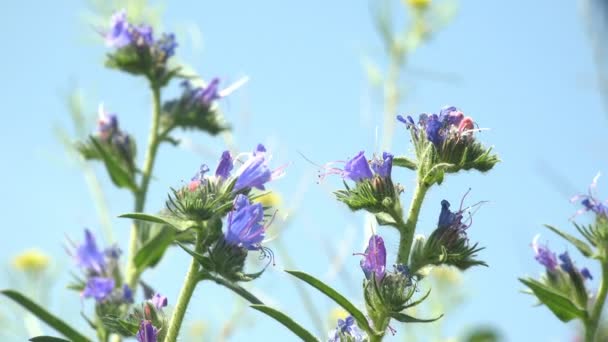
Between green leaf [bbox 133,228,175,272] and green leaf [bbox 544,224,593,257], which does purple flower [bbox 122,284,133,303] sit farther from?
green leaf [bbox 544,224,593,257]

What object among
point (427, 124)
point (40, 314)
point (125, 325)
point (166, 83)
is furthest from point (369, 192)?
point (166, 83)

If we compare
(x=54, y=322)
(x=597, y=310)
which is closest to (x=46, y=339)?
(x=54, y=322)

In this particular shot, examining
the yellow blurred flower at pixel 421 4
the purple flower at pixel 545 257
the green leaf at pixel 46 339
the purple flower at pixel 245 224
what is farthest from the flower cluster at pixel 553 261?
the yellow blurred flower at pixel 421 4

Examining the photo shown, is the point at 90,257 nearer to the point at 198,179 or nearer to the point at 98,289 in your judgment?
the point at 98,289

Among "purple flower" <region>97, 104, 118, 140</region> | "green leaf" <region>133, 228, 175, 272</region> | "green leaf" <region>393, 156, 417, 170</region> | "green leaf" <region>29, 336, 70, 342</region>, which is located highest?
"purple flower" <region>97, 104, 118, 140</region>

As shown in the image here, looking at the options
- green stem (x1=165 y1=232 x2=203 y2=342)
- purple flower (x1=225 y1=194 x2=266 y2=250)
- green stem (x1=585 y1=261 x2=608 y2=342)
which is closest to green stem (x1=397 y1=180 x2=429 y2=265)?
purple flower (x1=225 y1=194 x2=266 y2=250)

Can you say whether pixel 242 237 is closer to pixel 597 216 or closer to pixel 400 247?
pixel 400 247

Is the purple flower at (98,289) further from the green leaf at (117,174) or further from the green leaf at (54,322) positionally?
the green leaf at (54,322)
